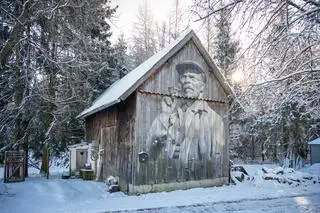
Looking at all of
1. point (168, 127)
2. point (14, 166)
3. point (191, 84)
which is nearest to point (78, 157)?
point (14, 166)

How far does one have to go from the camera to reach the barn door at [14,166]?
50.9 ft

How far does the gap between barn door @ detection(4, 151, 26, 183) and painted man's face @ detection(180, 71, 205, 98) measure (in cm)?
854

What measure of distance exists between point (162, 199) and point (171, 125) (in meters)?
3.54

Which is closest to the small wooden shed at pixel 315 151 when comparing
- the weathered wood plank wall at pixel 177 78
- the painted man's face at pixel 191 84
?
the weathered wood plank wall at pixel 177 78

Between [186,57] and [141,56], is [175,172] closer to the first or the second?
[186,57]

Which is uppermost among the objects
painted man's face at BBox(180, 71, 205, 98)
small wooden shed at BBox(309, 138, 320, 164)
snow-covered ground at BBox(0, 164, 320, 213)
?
painted man's face at BBox(180, 71, 205, 98)

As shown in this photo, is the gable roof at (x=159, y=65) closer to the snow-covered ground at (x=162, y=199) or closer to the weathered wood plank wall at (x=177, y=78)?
the weathered wood plank wall at (x=177, y=78)

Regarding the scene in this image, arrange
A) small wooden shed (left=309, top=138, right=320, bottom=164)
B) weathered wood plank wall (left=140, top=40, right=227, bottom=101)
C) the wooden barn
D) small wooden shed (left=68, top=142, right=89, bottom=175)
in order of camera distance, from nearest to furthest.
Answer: the wooden barn < weathered wood plank wall (left=140, top=40, right=227, bottom=101) < small wooden shed (left=68, top=142, right=89, bottom=175) < small wooden shed (left=309, top=138, right=320, bottom=164)

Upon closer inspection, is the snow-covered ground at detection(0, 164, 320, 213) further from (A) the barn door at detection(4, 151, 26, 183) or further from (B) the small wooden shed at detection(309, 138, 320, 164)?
(B) the small wooden shed at detection(309, 138, 320, 164)

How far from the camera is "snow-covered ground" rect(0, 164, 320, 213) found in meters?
10.0

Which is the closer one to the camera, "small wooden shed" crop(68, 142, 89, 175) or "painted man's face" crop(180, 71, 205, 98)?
"painted man's face" crop(180, 71, 205, 98)

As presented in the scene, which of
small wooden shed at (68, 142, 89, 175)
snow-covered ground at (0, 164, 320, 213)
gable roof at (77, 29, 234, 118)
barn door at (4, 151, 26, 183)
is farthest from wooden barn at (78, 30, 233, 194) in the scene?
barn door at (4, 151, 26, 183)

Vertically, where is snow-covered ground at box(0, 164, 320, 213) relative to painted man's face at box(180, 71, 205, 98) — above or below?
below

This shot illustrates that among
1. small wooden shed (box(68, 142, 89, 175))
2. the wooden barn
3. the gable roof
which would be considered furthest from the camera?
small wooden shed (box(68, 142, 89, 175))
